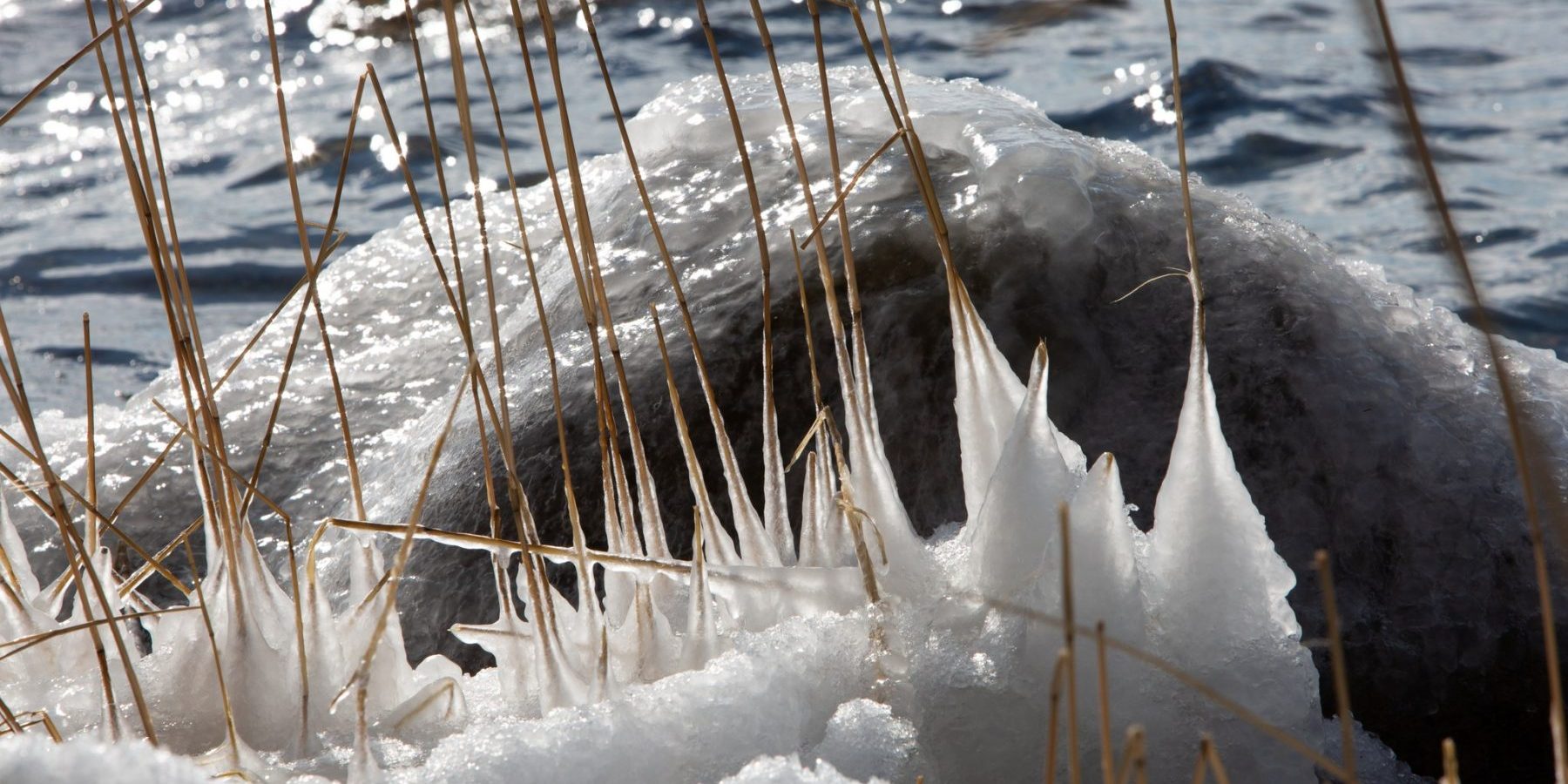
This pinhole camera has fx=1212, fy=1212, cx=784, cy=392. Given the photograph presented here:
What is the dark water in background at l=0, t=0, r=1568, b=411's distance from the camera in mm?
3807

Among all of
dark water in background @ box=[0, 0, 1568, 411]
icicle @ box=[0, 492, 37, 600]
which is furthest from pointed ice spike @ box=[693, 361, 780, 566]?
dark water in background @ box=[0, 0, 1568, 411]

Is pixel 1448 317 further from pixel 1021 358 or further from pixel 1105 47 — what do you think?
pixel 1105 47

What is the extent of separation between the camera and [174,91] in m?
6.54

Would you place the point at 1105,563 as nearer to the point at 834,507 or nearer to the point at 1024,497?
the point at 1024,497

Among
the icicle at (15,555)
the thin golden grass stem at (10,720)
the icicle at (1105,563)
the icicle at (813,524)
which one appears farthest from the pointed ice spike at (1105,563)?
the icicle at (15,555)

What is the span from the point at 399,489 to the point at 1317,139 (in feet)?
12.4

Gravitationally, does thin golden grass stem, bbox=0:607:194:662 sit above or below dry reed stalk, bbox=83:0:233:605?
below

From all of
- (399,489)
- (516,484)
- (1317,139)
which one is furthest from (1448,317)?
(1317,139)

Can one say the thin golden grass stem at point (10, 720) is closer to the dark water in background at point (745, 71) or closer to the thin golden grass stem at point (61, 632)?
the thin golden grass stem at point (61, 632)

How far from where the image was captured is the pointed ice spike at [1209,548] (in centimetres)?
111

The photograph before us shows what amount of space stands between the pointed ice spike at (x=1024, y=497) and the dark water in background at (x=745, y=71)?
7.80 ft

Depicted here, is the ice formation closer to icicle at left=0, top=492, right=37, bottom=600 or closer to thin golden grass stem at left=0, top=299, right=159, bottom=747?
icicle at left=0, top=492, right=37, bottom=600

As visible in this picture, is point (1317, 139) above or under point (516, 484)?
under

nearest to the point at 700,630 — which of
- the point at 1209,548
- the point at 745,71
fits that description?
the point at 1209,548
